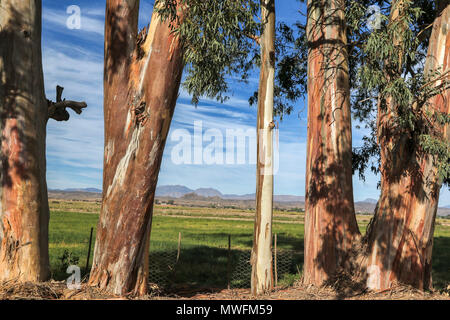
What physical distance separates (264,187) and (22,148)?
3565 millimetres

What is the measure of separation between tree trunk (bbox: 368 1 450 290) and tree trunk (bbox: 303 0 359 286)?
1.85ft

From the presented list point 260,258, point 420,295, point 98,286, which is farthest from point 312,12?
point 98,286

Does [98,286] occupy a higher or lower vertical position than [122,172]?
lower

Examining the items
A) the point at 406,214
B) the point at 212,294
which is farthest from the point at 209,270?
the point at 406,214

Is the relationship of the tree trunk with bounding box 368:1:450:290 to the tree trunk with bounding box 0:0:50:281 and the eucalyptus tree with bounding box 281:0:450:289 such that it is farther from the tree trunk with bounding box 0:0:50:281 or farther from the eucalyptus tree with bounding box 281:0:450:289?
the tree trunk with bounding box 0:0:50:281

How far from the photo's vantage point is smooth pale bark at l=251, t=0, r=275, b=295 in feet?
22.3

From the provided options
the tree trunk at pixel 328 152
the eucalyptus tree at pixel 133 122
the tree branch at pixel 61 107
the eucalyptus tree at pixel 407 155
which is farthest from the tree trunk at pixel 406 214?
the tree branch at pixel 61 107

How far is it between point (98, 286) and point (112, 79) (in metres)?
2.87

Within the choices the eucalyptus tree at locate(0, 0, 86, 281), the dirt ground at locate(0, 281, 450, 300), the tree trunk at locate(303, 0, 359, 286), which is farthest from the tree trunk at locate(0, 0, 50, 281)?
the tree trunk at locate(303, 0, 359, 286)

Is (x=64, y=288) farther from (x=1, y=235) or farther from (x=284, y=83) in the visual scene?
(x=284, y=83)

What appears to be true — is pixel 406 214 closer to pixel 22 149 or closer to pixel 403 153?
pixel 403 153

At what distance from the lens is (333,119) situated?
7.46 metres

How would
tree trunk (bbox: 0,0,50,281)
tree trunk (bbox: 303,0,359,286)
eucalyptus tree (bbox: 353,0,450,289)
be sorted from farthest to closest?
tree trunk (bbox: 303,0,359,286) → eucalyptus tree (bbox: 353,0,450,289) → tree trunk (bbox: 0,0,50,281)

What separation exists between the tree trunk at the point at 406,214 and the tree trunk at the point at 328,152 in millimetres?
563
